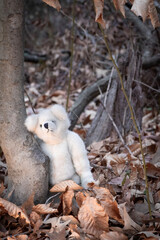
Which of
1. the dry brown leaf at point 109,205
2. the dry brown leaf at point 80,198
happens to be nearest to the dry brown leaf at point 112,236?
the dry brown leaf at point 109,205

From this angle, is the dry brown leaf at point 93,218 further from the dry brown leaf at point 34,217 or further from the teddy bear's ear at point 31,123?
the teddy bear's ear at point 31,123

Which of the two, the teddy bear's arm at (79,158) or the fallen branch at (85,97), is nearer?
the teddy bear's arm at (79,158)

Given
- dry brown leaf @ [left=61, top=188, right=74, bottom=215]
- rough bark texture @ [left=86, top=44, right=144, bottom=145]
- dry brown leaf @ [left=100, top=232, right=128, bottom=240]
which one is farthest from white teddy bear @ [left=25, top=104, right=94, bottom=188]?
rough bark texture @ [left=86, top=44, right=144, bottom=145]

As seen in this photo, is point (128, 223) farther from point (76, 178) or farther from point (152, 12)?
point (152, 12)

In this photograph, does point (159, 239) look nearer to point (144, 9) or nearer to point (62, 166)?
point (62, 166)

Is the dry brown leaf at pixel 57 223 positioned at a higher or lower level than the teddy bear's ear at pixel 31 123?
lower

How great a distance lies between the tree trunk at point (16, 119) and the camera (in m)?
1.62

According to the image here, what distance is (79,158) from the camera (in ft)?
5.87

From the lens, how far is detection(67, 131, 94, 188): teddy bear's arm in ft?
5.83

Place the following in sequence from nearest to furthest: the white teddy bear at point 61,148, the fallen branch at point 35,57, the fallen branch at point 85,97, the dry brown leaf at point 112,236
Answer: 1. the dry brown leaf at point 112,236
2. the white teddy bear at point 61,148
3. the fallen branch at point 85,97
4. the fallen branch at point 35,57

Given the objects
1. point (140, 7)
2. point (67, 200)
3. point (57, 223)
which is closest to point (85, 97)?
point (67, 200)

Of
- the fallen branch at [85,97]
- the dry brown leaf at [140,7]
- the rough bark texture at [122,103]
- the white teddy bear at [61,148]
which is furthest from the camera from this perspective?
the fallen branch at [85,97]

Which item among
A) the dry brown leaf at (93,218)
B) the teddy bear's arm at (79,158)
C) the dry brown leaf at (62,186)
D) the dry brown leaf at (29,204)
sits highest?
the teddy bear's arm at (79,158)

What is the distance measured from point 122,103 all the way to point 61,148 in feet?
4.45
